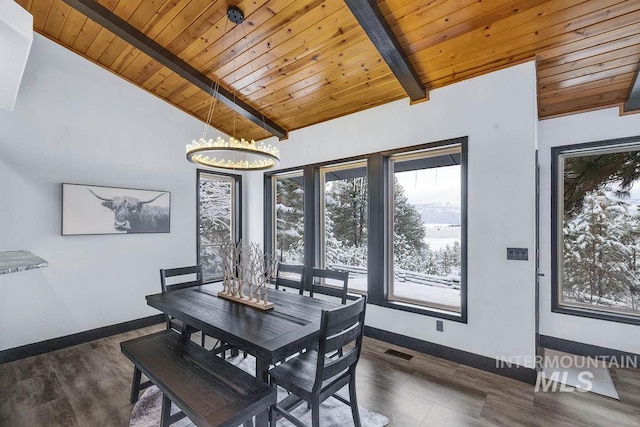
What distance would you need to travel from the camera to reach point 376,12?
7.77ft

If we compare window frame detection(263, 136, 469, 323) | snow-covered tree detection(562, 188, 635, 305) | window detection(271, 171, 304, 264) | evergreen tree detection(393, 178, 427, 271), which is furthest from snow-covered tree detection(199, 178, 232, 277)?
snow-covered tree detection(562, 188, 635, 305)

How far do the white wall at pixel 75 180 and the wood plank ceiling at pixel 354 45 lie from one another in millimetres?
431

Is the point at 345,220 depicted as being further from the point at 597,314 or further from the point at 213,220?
the point at 597,314

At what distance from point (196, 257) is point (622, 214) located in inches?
214

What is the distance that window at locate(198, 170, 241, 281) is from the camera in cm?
491

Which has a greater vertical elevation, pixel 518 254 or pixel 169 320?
pixel 518 254

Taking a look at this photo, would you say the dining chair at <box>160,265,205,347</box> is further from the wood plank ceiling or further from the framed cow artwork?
the wood plank ceiling

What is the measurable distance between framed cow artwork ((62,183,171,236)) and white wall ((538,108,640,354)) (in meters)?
4.92

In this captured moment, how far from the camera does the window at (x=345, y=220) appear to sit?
13.1 ft

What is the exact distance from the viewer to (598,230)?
3.26 m

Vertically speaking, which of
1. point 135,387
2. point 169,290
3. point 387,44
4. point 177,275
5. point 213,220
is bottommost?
point 135,387

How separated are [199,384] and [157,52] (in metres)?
3.36

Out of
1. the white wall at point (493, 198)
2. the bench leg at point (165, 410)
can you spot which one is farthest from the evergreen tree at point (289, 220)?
the bench leg at point (165, 410)

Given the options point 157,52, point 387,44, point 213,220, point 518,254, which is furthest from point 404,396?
point 157,52
